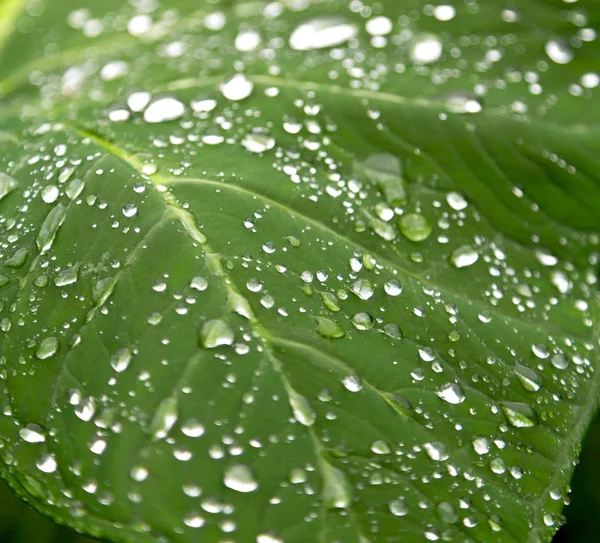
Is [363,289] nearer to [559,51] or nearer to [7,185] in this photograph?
[7,185]

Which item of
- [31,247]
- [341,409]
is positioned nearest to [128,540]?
[341,409]

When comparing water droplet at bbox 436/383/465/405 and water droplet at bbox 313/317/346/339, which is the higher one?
water droplet at bbox 313/317/346/339

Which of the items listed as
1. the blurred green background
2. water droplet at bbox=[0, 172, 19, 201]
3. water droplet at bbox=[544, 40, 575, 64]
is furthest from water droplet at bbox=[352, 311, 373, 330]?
the blurred green background

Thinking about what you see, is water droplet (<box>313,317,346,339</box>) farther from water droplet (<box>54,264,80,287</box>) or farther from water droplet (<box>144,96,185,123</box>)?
water droplet (<box>144,96,185,123</box>)

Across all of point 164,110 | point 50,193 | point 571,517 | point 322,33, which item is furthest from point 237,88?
point 571,517

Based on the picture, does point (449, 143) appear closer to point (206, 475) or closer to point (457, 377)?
point (457, 377)

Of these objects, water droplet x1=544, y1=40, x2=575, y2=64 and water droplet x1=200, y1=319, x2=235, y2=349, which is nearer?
water droplet x1=200, y1=319, x2=235, y2=349
